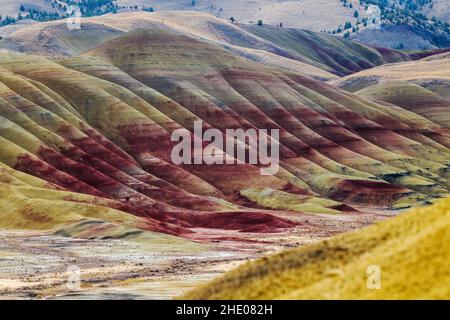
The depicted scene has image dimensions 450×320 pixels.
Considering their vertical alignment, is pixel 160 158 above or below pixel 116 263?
below

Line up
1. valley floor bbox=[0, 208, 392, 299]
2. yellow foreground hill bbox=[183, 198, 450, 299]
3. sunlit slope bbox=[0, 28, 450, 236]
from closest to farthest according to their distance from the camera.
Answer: yellow foreground hill bbox=[183, 198, 450, 299] → valley floor bbox=[0, 208, 392, 299] → sunlit slope bbox=[0, 28, 450, 236]

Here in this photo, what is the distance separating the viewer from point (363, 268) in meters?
20.3

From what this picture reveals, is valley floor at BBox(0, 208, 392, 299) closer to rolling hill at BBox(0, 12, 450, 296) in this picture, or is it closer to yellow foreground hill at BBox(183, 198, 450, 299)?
rolling hill at BBox(0, 12, 450, 296)

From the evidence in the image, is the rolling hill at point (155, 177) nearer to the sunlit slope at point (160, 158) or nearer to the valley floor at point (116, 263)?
the sunlit slope at point (160, 158)

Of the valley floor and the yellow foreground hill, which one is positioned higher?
the yellow foreground hill

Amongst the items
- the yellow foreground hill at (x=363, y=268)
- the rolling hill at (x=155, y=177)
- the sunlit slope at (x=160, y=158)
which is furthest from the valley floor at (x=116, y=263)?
the yellow foreground hill at (x=363, y=268)

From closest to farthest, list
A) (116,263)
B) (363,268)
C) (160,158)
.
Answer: (363,268) < (116,263) < (160,158)

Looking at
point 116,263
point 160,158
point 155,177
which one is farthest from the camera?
point 160,158

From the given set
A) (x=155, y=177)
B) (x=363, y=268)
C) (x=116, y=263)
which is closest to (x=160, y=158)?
(x=155, y=177)

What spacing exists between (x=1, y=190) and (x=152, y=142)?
52.3m

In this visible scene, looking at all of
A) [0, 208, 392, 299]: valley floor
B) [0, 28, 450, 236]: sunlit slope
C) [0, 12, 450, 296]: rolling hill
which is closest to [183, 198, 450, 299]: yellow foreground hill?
[0, 208, 392, 299]: valley floor

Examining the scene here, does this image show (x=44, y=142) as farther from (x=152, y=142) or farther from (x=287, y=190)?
(x=287, y=190)

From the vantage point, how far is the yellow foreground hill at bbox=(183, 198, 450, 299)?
19047 mm

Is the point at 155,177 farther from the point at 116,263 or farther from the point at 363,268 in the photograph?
the point at 363,268
